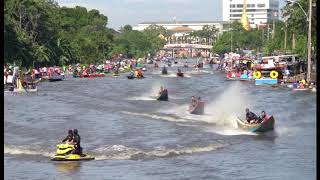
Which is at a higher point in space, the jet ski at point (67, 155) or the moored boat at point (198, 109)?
the jet ski at point (67, 155)

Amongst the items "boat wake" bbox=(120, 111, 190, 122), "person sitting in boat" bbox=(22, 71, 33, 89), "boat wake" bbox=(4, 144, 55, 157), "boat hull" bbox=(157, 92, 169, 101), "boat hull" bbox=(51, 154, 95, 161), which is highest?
"person sitting in boat" bbox=(22, 71, 33, 89)

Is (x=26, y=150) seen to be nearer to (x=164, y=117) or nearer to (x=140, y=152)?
(x=140, y=152)

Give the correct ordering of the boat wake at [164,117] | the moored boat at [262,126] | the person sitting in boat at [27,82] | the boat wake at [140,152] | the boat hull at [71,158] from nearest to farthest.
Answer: the boat hull at [71,158] → the boat wake at [140,152] → the moored boat at [262,126] → the boat wake at [164,117] → the person sitting in boat at [27,82]

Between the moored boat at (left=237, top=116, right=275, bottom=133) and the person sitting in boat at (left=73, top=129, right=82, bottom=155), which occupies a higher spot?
the person sitting in boat at (left=73, top=129, right=82, bottom=155)

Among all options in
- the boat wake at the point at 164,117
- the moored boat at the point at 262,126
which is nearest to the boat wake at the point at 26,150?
the moored boat at the point at 262,126

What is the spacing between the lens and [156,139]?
39.2 metres

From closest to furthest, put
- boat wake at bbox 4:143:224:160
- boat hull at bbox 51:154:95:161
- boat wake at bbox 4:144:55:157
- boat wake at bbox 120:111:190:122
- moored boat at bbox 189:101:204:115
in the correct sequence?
boat hull at bbox 51:154:95:161 → boat wake at bbox 4:143:224:160 → boat wake at bbox 4:144:55:157 → boat wake at bbox 120:111:190:122 → moored boat at bbox 189:101:204:115

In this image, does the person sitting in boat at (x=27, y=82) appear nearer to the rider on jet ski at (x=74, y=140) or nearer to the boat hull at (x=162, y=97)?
the boat hull at (x=162, y=97)

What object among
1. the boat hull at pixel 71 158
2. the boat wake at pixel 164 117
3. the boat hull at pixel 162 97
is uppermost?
the boat hull at pixel 71 158

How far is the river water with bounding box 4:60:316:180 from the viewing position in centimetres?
2973

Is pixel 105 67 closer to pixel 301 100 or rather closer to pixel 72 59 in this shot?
pixel 72 59

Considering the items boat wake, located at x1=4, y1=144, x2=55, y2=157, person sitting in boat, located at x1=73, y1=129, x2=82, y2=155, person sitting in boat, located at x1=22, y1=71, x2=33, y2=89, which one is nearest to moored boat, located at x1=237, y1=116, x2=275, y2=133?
boat wake, located at x1=4, y1=144, x2=55, y2=157

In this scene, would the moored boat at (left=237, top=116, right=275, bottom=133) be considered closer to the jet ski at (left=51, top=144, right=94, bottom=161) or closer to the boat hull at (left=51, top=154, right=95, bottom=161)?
the boat hull at (left=51, top=154, right=95, bottom=161)

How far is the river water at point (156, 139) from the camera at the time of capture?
29734mm
